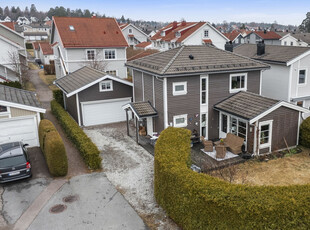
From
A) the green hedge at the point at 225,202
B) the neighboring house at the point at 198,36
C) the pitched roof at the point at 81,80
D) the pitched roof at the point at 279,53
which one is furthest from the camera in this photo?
the neighboring house at the point at 198,36

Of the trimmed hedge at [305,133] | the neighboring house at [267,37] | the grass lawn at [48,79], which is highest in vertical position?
the neighboring house at [267,37]

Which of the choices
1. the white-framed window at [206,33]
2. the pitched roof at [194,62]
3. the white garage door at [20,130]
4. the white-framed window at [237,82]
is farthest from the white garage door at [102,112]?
the white-framed window at [206,33]

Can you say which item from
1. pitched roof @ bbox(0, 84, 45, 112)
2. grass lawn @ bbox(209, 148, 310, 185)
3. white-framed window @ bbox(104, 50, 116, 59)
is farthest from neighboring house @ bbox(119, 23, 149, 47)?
grass lawn @ bbox(209, 148, 310, 185)

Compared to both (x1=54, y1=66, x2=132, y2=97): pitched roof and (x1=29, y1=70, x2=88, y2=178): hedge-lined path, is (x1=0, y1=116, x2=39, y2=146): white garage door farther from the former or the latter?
(x1=54, y1=66, x2=132, y2=97): pitched roof

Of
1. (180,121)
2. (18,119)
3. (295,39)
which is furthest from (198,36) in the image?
(18,119)

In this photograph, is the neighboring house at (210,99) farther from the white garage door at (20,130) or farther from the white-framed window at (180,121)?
the white garage door at (20,130)

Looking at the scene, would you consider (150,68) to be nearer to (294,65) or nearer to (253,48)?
(294,65)
